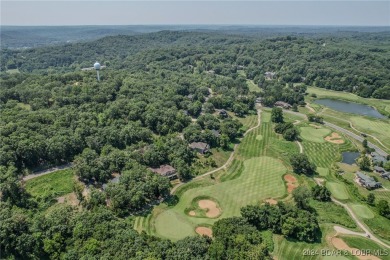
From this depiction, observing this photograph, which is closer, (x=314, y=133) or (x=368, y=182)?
(x=368, y=182)

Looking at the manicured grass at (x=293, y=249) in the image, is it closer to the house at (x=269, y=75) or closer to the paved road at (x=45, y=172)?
the paved road at (x=45, y=172)

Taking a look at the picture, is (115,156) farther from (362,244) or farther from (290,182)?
(362,244)

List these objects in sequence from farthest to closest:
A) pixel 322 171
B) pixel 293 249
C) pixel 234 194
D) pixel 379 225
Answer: pixel 322 171 < pixel 234 194 < pixel 379 225 < pixel 293 249

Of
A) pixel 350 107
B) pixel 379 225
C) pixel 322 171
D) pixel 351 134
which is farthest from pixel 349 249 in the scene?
pixel 350 107

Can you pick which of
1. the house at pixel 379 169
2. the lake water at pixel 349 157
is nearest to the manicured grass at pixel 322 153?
the lake water at pixel 349 157

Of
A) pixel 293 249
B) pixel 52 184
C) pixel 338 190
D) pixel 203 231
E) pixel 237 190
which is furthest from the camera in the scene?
pixel 338 190

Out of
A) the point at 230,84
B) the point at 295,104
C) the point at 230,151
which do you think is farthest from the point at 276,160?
the point at 230,84

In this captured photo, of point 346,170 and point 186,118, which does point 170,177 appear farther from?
point 346,170

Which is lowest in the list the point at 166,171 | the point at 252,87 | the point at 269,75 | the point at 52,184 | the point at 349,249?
the point at 349,249
